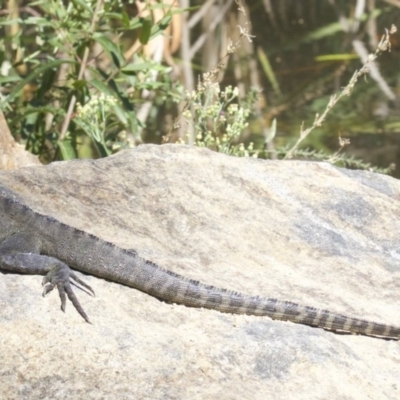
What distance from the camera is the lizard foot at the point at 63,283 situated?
4684 millimetres

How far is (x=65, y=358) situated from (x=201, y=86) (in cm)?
324

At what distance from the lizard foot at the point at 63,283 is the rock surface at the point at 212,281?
0.13 ft

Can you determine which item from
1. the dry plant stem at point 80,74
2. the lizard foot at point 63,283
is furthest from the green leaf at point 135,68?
the lizard foot at point 63,283

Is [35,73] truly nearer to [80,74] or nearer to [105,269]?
[80,74]

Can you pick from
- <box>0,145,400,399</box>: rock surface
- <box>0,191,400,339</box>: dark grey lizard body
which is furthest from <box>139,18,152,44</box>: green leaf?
<box>0,191,400,339</box>: dark grey lizard body

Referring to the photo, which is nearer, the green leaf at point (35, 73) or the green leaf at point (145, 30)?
the green leaf at point (35, 73)

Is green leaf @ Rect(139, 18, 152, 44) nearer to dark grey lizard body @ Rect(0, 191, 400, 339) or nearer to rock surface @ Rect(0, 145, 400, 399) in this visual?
rock surface @ Rect(0, 145, 400, 399)

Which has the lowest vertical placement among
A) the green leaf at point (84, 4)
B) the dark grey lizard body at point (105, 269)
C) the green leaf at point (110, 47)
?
the dark grey lizard body at point (105, 269)

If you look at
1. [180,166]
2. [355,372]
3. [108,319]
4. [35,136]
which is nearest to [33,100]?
[35,136]

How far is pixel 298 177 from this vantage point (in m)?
6.52

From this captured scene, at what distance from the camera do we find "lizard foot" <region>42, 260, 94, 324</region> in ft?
15.4

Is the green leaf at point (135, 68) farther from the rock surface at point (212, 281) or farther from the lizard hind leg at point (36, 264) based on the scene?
the lizard hind leg at point (36, 264)

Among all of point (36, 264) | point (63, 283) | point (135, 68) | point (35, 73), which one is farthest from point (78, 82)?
point (63, 283)

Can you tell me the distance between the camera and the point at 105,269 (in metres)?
5.05
